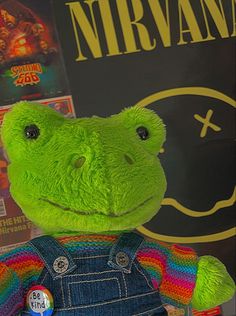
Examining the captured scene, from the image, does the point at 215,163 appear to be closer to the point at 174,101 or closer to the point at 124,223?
the point at 174,101

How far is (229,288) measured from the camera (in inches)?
27.1

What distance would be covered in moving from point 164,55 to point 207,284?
0.49 metres

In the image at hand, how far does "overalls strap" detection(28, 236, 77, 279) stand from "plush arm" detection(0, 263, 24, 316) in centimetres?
4

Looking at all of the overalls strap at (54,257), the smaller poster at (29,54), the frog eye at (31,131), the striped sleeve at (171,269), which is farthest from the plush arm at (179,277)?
the smaller poster at (29,54)

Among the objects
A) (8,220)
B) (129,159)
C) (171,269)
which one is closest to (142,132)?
(129,159)

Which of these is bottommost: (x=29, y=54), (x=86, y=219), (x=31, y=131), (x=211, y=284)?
(x=211, y=284)

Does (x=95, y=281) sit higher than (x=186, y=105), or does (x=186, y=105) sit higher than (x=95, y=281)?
(x=186, y=105)

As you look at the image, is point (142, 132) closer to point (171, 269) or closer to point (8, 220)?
point (171, 269)

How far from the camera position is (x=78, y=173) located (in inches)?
23.9

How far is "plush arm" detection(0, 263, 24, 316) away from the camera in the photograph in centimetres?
62

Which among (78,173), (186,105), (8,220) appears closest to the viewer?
(78,173)

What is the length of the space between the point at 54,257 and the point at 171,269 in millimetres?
159

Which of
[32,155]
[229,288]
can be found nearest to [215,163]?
[229,288]

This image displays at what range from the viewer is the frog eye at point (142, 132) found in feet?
2.27
